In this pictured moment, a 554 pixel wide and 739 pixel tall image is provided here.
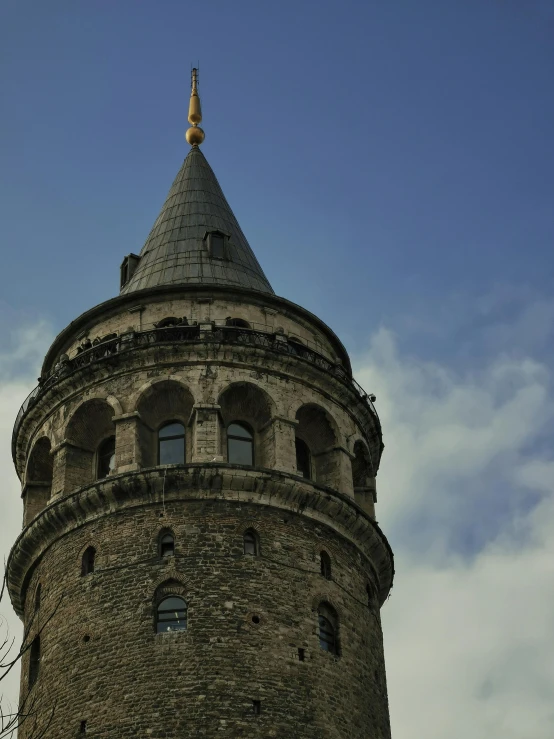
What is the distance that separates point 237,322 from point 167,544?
7706mm

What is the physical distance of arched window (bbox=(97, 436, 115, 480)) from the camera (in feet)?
114

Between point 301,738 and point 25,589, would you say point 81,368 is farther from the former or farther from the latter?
point 301,738

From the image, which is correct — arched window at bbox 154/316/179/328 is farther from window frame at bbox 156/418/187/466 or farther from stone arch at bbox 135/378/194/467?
window frame at bbox 156/418/187/466

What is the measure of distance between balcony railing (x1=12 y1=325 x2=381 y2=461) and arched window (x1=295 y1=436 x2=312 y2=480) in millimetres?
2146

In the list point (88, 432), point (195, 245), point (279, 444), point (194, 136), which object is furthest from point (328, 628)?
point (194, 136)

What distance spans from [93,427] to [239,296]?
5.72 metres

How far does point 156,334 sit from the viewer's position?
35656 mm

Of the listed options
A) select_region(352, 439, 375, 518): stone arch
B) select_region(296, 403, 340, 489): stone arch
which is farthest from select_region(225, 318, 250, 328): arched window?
select_region(352, 439, 375, 518): stone arch

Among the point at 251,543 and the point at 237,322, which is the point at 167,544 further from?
the point at 237,322

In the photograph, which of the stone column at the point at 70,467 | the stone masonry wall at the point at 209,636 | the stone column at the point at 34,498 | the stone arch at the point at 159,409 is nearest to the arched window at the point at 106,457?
the stone column at the point at 70,467

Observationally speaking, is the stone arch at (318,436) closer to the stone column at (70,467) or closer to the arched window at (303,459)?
the arched window at (303,459)

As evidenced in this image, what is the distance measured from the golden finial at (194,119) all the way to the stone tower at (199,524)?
775 cm

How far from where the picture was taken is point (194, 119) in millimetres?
46500

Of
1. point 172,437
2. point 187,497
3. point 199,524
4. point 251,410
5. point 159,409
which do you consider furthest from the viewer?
point 251,410
